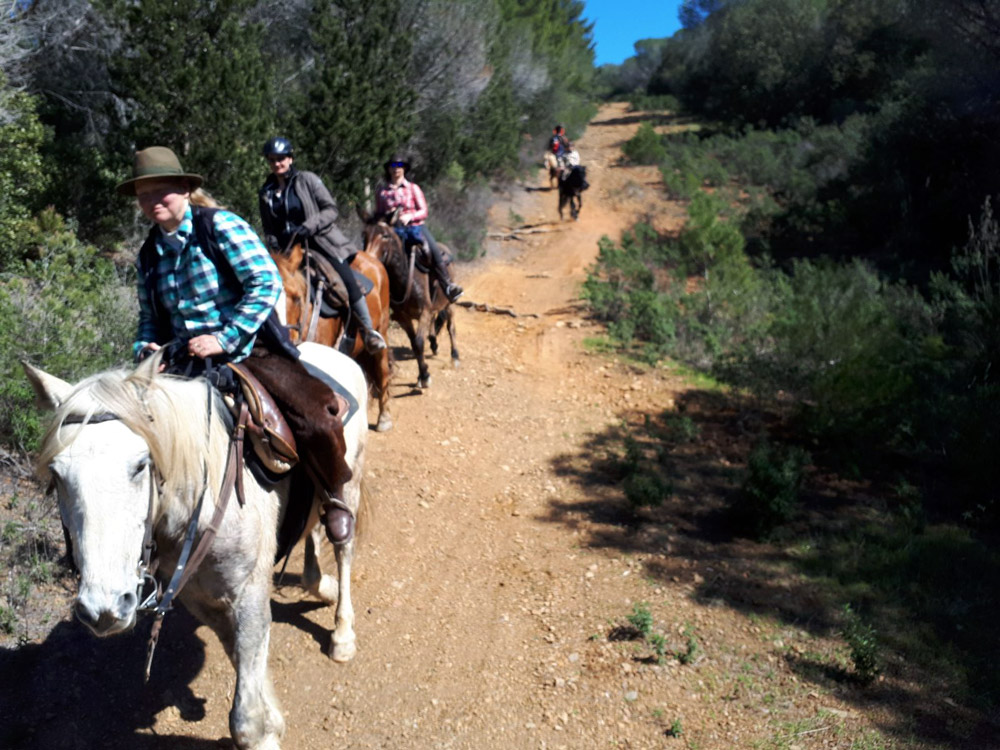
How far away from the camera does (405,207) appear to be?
9.97 metres

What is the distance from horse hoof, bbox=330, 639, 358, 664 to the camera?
4938 millimetres

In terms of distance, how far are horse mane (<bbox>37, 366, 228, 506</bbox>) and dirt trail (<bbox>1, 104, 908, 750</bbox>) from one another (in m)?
1.85

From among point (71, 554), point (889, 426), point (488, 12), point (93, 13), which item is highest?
point (488, 12)

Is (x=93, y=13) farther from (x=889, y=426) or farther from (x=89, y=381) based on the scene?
(x=889, y=426)

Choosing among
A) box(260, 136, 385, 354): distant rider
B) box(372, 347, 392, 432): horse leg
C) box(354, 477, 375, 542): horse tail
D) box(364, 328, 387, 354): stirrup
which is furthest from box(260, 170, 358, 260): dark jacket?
box(354, 477, 375, 542): horse tail

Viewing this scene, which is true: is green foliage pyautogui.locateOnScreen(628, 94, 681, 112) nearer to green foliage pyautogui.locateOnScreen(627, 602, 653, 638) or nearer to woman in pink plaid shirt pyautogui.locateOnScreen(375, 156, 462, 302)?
woman in pink plaid shirt pyautogui.locateOnScreen(375, 156, 462, 302)

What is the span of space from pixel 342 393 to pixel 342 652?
171cm

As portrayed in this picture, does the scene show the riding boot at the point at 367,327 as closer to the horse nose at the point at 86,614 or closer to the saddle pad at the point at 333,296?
the saddle pad at the point at 333,296

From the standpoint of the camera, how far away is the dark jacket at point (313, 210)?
7270mm

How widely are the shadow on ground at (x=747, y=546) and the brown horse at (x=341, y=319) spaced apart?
2108 millimetres

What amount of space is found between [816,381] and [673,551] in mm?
3986

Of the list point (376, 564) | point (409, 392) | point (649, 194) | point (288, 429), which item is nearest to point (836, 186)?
point (649, 194)

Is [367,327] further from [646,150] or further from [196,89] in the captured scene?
[646,150]

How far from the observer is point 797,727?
14.9ft
